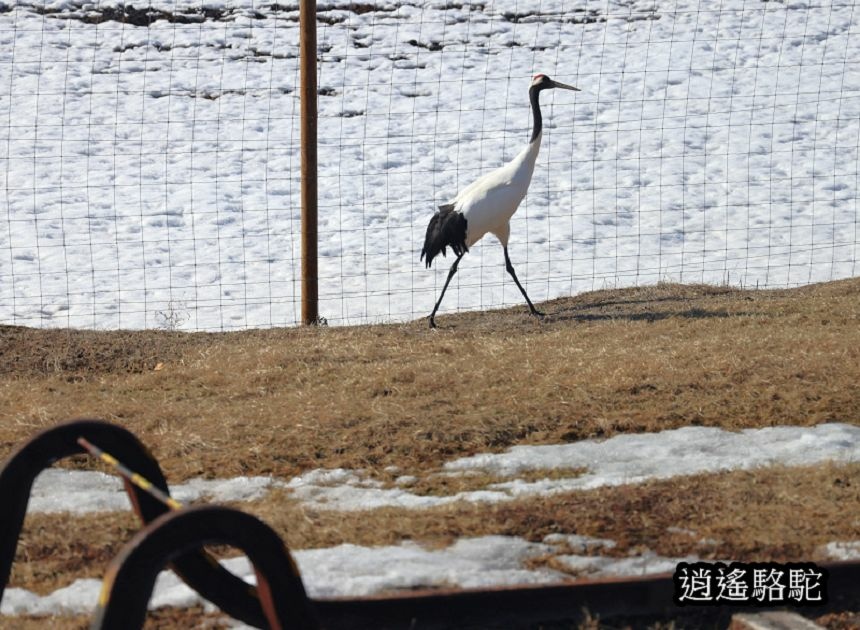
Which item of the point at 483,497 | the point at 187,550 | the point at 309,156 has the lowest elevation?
the point at 483,497

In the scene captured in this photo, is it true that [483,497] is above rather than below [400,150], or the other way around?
below

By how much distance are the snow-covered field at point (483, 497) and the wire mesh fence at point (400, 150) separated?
5.10 meters

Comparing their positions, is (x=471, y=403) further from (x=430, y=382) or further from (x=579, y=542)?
(x=579, y=542)

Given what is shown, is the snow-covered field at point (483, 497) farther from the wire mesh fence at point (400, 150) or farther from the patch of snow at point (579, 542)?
the wire mesh fence at point (400, 150)

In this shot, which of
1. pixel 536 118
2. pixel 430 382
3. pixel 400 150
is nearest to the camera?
pixel 430 382

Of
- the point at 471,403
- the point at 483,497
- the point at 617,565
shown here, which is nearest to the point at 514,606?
the point at 617,565

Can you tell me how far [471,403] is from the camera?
20.8ft

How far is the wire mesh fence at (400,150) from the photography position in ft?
40.5

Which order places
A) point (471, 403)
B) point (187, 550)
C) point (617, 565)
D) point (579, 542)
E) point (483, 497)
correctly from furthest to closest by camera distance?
point (471, 403), point (483, 497), point (579, 542), point (617, 565), point (187, 550)

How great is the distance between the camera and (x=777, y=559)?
432cm

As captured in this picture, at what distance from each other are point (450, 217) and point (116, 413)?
3646 mm

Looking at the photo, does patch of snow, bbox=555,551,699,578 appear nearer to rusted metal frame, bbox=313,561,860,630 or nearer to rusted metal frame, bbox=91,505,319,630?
rusted metal frame, bbox=313,561,860,630

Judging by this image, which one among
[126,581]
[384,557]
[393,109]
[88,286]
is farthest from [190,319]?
[126,581]

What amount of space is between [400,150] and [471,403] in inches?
371
